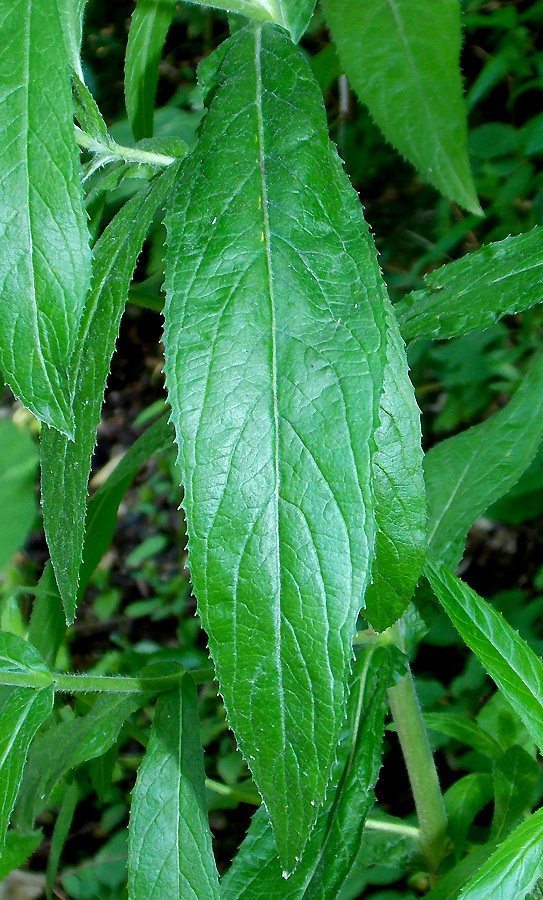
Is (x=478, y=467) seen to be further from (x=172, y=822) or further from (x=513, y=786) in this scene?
(x=172, y=822)

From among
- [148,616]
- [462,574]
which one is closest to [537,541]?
[462,574]

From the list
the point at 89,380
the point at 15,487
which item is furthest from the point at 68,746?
the point at 15,487

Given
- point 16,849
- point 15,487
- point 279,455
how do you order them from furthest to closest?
point 15,487
point 16,849
point 279,455

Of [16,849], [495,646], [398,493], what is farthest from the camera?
[16,849]

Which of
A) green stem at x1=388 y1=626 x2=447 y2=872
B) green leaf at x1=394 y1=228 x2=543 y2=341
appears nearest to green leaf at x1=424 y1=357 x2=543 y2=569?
green stem at x1=388 y1=626 x2=447 y2=872

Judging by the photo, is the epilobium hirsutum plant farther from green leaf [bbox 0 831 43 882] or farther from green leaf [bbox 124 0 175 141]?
green leaf [bbox 0 831 43 882]

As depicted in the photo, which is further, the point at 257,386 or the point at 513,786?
the point at 513,786

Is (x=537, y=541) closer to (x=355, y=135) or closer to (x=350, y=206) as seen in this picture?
(x=355, y=135)
